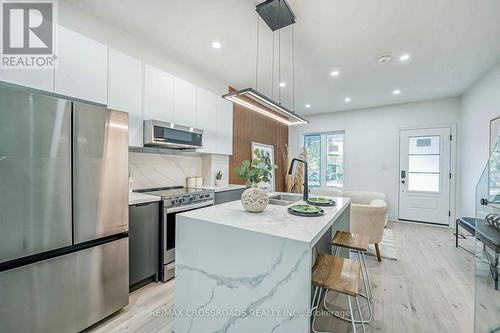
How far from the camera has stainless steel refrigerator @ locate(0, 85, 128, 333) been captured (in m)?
1.31

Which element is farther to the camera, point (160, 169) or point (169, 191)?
point (160, 169)

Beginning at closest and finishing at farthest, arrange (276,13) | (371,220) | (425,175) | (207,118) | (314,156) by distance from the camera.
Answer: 1. (276,13)
2. (371,220)
3. (207,118)
4. (425,175)
5. (314,156)

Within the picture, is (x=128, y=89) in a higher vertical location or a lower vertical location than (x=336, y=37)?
lower

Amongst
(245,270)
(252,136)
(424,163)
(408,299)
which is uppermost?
(252,136)

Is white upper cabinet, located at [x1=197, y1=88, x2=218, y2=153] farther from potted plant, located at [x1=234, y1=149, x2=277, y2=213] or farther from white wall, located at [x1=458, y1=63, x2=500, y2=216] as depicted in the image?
white wall, located at [x1=458, y1=63, x2=500, y2=216]

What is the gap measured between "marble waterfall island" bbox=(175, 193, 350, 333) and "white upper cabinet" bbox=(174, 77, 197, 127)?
1692 mm

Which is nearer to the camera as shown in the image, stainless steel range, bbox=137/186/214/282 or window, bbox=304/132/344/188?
stainless steel range, bbox=137/186/214/282

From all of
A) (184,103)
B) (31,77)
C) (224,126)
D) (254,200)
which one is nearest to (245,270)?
(254,200)

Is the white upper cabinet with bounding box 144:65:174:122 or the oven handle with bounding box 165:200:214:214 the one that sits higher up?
the white upper cabinet with bounding box 144:65:174:122

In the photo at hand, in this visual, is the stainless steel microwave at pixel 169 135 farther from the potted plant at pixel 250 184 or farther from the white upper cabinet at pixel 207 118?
the potted plant at pixel 250 184

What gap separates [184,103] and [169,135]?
0.59 meters

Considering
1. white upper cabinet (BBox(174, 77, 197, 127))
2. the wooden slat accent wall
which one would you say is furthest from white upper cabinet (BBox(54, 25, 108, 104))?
the wooden slat accent wall

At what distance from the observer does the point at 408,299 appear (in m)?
2.15

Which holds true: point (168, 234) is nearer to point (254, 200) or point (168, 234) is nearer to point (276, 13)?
point (254, 200)
